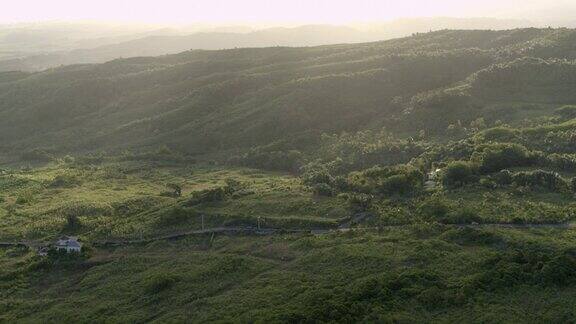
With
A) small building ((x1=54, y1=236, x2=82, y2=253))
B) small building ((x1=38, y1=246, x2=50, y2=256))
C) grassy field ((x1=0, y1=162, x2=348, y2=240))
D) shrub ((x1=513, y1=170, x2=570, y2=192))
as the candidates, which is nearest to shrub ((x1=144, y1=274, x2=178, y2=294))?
grassy field ((x1=0, y1=162, x2=348, y2=240))

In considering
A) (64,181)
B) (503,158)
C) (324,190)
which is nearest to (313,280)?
(324,190)

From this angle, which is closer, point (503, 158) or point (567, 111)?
point (503, 158)

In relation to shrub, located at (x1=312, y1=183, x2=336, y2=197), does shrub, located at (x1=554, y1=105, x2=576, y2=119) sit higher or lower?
higher

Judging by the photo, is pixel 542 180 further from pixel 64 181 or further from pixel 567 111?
pixel 64 181

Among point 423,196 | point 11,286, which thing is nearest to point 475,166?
point 423,196

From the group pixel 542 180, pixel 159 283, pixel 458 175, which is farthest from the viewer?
pixel 458 175

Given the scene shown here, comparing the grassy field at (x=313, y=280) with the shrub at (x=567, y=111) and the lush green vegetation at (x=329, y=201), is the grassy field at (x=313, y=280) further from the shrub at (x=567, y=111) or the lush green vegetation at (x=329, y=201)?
the shrub at (x=567, y=111)

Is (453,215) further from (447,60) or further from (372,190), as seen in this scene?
(447,60)

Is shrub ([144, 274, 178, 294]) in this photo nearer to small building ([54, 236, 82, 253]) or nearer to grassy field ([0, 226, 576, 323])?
grassy field ([0, 226, 576, 323])

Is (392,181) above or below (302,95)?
below
